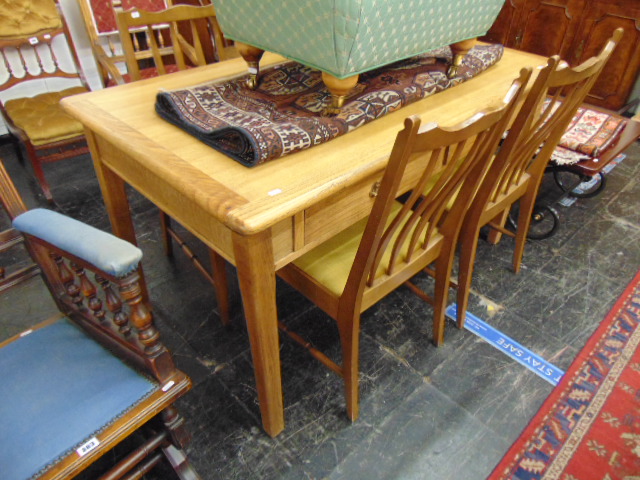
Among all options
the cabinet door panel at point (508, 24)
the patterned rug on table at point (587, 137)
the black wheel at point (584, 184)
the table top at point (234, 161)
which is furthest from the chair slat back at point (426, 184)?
the cabinet door panel at point (508, 24)

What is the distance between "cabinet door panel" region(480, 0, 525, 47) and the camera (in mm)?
3189

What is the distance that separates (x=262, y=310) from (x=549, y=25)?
3.23 meters

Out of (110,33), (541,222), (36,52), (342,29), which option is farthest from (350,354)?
(36,52)

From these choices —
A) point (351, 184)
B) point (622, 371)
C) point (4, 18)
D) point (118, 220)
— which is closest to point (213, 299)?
point (118, 220)

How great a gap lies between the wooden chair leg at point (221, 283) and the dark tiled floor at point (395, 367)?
7 cm

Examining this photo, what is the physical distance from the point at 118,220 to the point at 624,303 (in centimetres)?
190

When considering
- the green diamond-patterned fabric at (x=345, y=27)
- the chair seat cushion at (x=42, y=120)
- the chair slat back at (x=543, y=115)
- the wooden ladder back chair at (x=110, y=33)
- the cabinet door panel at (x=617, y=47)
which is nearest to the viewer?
the green diamond-patterned fabric at (x=345, y=27)

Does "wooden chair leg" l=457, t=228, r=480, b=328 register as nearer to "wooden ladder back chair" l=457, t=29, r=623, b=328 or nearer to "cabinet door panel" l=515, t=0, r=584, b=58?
"wooden ladder back chair" l=457, t=29, r=623, b=328

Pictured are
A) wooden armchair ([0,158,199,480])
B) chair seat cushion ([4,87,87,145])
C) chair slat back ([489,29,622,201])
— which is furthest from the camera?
chair seat cushion ([4,87,87,145])

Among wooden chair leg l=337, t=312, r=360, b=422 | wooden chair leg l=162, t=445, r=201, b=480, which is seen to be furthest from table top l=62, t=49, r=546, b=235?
wooden chair leg l=162, t=445, r=201, b=480

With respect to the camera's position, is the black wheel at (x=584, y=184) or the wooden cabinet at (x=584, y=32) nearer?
the black wheel at (x=584, y=184)

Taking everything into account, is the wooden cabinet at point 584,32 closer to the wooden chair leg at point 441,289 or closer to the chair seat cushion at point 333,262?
the wooden chair leg at point 441,289

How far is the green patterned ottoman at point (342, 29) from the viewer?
2.97 ft

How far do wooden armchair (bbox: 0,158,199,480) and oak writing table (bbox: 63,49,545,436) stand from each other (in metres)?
0.19
